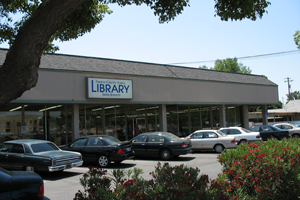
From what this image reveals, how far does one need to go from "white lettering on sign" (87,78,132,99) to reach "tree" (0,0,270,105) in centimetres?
634

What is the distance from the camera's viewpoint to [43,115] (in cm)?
1862

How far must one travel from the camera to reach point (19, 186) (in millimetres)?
5438

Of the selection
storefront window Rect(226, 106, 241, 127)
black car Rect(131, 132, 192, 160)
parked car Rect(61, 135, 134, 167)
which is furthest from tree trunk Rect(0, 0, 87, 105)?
storefront window Rect(226, 106, 241, 127)

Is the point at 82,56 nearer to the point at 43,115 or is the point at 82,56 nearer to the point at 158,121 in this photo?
the point at 43,115

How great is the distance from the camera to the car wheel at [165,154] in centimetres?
1459

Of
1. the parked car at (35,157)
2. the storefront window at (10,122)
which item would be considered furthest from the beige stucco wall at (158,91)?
the parked car at (35,157)

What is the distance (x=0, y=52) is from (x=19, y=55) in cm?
1397

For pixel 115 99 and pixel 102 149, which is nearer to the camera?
pixel 102 149

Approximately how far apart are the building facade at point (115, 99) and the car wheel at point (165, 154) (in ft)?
18.5

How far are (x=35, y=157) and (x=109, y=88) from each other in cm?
861

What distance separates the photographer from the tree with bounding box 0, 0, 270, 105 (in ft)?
16.0

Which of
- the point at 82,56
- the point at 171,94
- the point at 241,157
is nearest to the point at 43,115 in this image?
the point at 82,56

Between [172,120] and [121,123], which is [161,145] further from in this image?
[172,120]

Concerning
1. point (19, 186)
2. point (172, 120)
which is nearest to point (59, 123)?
point (172, 120)
